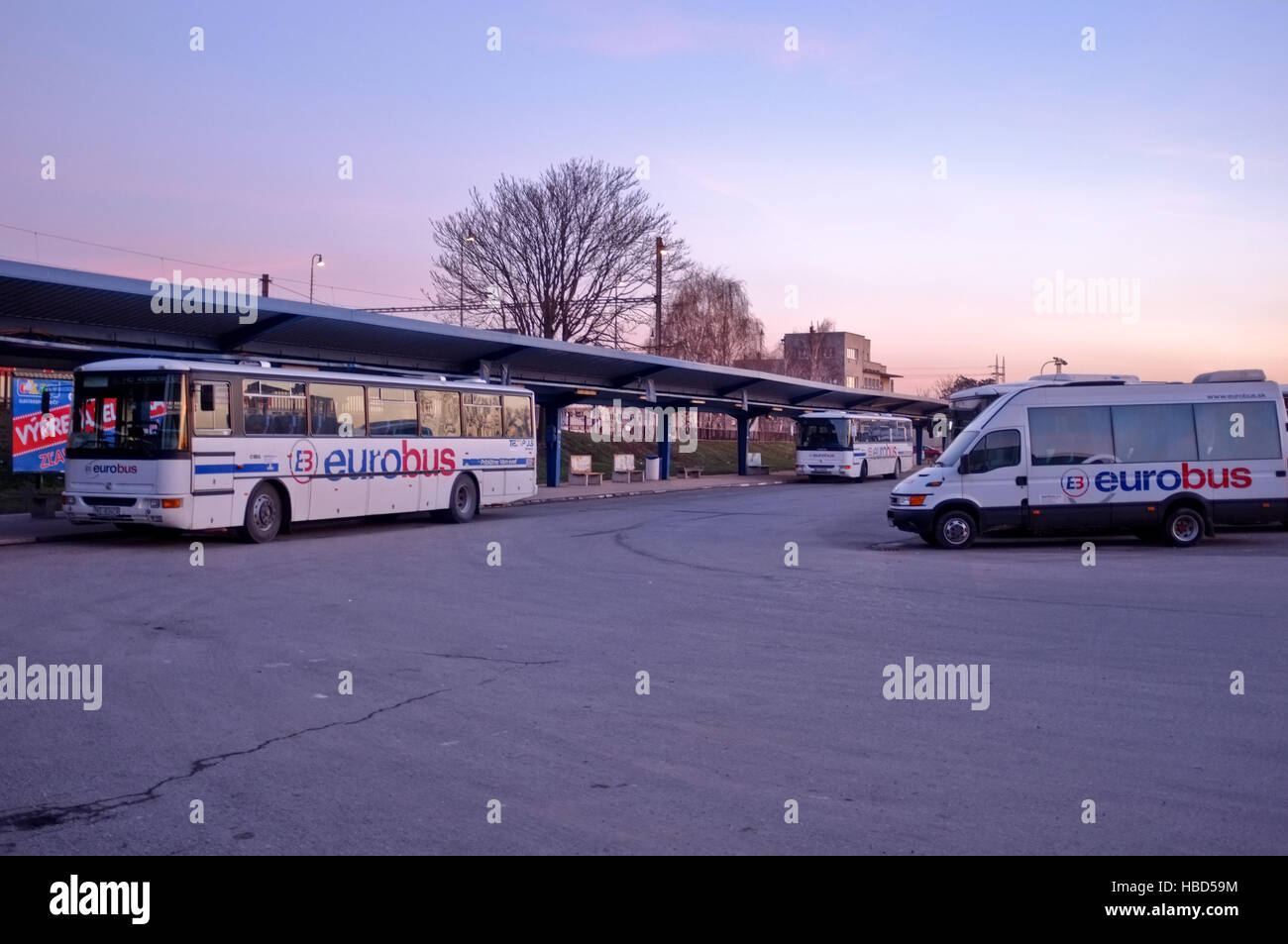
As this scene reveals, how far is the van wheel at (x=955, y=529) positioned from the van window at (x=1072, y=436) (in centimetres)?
Result: 161

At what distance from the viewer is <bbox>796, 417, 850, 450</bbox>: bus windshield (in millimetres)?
48156

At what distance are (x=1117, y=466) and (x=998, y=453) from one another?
83.1 inches

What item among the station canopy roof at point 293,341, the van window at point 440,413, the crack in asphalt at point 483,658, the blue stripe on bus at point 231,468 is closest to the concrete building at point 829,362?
the station canopy roof at point 293,341

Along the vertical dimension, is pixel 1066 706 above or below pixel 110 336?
below

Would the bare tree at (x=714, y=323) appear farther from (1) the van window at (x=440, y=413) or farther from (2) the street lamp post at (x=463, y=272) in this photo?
(1) the van window at (x=440, y=413)

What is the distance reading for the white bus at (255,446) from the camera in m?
17.7

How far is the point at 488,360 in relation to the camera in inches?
1377

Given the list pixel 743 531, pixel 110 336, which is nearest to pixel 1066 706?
pixel 743 531

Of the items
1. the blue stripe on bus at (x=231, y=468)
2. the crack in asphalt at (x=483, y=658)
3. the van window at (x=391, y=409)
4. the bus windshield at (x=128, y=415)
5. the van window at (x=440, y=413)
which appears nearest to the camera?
the crack in asphalt at (x=483, y=658)

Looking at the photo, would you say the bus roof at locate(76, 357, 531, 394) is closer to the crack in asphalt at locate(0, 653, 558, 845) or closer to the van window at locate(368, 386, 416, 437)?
the van window at locate(368, 386, 416, 437)

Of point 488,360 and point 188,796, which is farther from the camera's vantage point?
point 488,360
